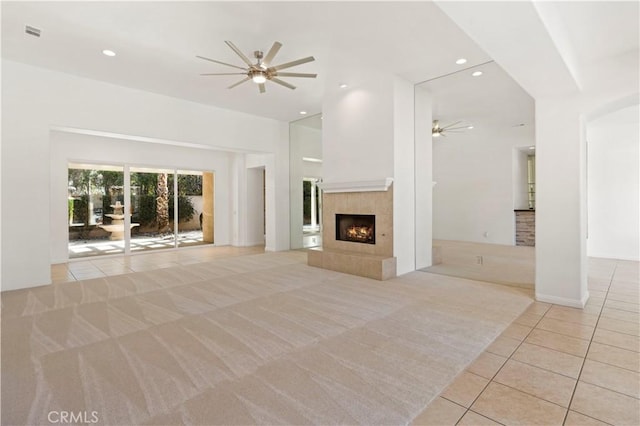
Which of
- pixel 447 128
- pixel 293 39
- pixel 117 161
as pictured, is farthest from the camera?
pixel 117 161

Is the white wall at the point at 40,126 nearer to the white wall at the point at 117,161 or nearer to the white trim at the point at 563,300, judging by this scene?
the white wall at the point at 117,161

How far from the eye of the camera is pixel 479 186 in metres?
7.71

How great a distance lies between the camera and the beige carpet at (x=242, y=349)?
73.0 inches

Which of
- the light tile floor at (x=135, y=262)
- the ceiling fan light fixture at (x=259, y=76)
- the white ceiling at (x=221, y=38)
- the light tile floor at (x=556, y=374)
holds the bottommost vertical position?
the light tile floor at (x=556, y=374)

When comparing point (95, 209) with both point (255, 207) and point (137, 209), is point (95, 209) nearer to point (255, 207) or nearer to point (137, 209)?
point (137, 209)

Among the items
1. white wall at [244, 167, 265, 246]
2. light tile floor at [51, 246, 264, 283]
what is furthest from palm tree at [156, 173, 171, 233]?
white wall at [244, 167, 265, 246]

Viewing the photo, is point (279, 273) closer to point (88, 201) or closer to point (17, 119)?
point (17, 119)

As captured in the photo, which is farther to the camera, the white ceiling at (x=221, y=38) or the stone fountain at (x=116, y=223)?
the stone fountain at (x=116, y=223)

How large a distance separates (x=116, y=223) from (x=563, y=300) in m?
9.08

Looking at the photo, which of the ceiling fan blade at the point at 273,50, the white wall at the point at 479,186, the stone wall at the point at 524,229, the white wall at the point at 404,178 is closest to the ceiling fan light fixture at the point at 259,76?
the ceiling fan blade at the point at 273,50

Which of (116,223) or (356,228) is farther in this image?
(116,223)

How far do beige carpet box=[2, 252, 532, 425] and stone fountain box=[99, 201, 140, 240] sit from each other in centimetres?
323

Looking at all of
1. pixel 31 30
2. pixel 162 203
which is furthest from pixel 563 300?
pixel 162 203

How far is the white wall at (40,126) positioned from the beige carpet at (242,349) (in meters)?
0.60
